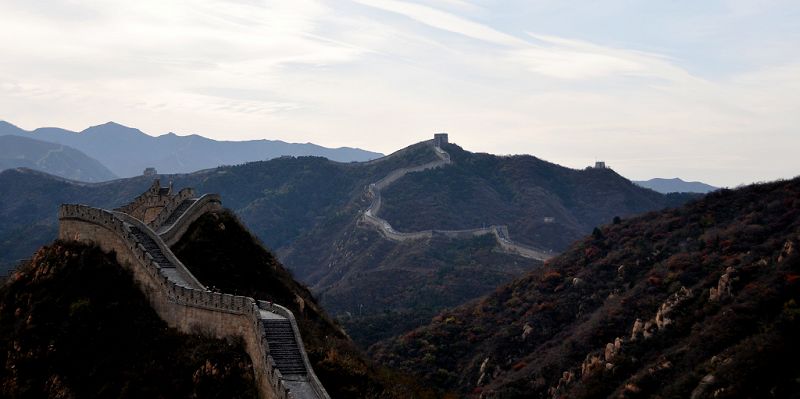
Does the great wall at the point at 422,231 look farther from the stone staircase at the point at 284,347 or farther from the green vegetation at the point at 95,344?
the stone staircase at the point at 284,347

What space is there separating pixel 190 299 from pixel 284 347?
624cm

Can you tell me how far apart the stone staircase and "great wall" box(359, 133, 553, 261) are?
3407 inches

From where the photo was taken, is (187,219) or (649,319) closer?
(187,219)

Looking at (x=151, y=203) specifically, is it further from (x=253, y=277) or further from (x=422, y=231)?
(x=422, y=231)

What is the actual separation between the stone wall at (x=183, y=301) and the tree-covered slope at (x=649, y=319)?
19.1 metres

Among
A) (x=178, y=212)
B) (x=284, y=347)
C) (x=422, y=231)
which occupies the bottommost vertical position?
(x=284, y=347)

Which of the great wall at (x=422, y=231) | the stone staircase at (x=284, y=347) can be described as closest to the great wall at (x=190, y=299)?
the stone staircase at (x=284, y=347)

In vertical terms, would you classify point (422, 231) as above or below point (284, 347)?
above

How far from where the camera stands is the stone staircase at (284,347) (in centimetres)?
3391

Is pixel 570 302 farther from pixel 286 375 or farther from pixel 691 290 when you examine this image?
pixel 286 375

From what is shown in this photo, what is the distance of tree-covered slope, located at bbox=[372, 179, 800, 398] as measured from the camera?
4341 centimetres

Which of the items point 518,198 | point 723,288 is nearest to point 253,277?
point 723,288

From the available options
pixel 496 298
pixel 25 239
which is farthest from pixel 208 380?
pixel 25 239

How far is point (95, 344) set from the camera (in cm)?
3981
